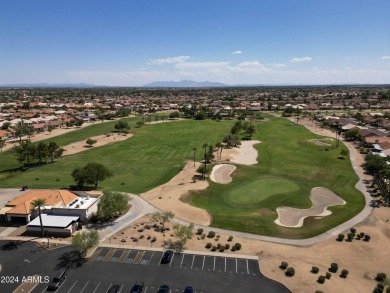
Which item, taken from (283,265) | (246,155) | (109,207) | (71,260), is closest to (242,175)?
(246,155)

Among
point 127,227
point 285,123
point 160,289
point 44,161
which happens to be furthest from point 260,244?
point 285,123

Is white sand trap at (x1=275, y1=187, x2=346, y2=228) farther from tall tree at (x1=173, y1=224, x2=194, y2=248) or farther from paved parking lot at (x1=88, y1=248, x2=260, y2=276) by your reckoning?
tall tree at (x1=173, y1=224, x2=194, y2=248)

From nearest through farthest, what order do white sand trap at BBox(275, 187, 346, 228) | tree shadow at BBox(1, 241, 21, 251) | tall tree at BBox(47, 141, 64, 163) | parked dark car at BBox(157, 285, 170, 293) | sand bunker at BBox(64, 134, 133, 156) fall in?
parked dark car at BBox(157, 285, 170, 293)
tree shadow at BBox(1, 241, 21, 251)
white sand trap at BBox(275, 187, 346, 228)
tall tree at BBox(47, 141, 64, 163)
sand bunker at BBox(64, 134, 133, 156)

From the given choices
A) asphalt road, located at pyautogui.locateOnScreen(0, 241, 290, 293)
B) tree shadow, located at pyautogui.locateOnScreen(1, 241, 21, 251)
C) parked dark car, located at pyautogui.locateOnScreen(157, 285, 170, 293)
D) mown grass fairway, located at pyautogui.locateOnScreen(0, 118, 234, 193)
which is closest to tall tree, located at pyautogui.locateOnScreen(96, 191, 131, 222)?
asphalt road, located at pyautogui.locateOnScreen(0, 241, 290, 293)

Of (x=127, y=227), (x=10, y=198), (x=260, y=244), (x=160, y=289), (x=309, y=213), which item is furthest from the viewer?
(x=10, y=198)

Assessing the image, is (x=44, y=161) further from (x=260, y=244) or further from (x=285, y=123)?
(x=285, y=123)

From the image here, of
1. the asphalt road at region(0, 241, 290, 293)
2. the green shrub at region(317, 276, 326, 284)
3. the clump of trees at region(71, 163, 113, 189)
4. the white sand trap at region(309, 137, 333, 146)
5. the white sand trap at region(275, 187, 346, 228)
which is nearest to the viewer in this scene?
the asphalt road at region(0, 241, 290, 293)

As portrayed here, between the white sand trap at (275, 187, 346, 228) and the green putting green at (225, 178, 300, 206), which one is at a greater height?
the green putting green at (225, 178, 300, 206)
